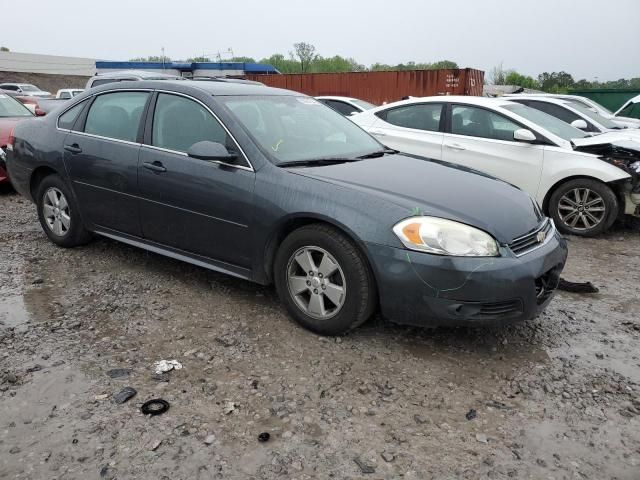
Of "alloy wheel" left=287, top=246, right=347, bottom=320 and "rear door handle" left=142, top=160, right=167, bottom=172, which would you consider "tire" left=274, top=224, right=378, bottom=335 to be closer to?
"alloy wheel" left=287, top=246, right=347, bottom=320

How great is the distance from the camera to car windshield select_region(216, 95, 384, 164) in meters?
3.92

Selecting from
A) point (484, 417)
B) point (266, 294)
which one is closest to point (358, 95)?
point (266, 294)

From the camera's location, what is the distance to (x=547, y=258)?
3408mm

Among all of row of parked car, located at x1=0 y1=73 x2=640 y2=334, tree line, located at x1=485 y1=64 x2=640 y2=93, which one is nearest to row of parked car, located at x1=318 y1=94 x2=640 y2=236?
row of parked car, located at x1=0 y1=73 x2=640 y2=334

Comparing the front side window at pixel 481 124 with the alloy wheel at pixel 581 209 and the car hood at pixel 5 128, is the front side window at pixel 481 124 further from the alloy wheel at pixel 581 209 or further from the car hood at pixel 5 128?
the car hood at pixel 5 128

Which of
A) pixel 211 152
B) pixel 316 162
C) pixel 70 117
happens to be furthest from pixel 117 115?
pixel 316 162

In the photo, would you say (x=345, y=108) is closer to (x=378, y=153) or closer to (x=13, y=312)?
(x=378, y=153)

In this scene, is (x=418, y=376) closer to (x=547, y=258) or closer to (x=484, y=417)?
(x=484, y=417)

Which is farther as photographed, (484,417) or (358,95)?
(358,95)

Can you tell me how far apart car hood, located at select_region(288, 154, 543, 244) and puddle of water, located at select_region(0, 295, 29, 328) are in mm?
2153

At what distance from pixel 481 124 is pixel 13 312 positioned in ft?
18.0

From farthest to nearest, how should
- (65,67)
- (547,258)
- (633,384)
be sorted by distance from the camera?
(65,67) → (547,258) → (633,384)

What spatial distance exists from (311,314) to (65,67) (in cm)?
6773

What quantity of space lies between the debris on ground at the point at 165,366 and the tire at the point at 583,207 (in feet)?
16.3
